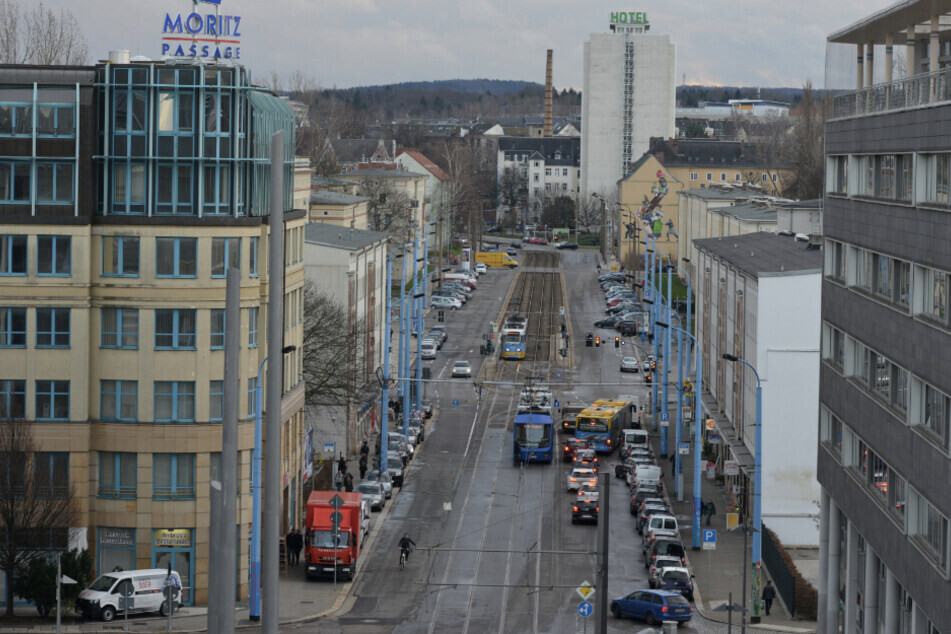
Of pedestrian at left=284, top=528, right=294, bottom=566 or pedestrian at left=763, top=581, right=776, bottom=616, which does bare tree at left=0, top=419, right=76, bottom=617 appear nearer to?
pedestrian at left=284, top=528, right=294, bottom=566

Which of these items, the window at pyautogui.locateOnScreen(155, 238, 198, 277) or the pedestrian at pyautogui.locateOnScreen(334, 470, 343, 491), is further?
the pedestrian at pyautogui.locateOnScreen(334, 470, 343, 491)

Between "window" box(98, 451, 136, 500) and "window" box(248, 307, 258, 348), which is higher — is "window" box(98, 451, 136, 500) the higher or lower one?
the lower one

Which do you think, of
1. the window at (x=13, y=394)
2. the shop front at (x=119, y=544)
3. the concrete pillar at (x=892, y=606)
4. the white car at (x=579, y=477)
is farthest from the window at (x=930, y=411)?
the white car at (x=579, y=477)

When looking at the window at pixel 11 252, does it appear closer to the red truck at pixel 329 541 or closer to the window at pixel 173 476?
the window at pixel 173 476

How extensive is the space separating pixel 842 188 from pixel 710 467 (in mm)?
29956

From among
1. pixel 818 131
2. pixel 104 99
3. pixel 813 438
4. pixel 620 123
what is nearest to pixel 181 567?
pixel 104 99

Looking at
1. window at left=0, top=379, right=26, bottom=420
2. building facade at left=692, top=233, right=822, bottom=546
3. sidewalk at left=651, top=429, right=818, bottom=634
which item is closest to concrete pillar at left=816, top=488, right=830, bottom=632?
sidewalk at left=651, top=429, right=818, bottom=634

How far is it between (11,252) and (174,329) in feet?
17.3

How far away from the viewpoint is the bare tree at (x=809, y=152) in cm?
13900

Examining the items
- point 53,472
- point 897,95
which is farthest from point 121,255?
point 897,95

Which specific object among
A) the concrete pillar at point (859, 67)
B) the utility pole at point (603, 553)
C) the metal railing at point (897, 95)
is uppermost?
the concrete pillar at point (859, 67)

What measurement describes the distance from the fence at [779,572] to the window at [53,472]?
21.9 m

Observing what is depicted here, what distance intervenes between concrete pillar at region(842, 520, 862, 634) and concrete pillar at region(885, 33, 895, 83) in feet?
35.3

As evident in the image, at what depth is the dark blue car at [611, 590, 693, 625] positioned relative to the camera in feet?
138
